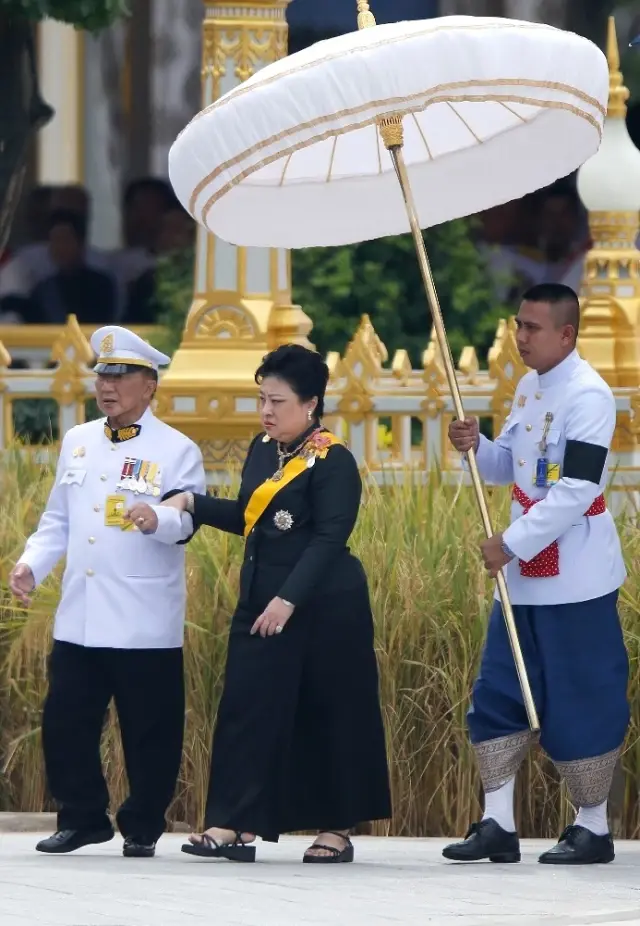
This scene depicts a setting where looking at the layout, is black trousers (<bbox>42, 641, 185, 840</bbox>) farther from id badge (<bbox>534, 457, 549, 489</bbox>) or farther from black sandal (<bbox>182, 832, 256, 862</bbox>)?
id badge (<bbox>534, 457, 549, 489</bbox>)

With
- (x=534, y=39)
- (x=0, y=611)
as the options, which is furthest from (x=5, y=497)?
(x=534, y=39)

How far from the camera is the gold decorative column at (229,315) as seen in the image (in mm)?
12062

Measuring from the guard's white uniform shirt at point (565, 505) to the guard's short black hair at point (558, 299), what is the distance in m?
0.12

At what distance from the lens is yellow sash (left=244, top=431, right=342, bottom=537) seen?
7211 mm

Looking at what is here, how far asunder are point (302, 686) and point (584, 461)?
1.02 m

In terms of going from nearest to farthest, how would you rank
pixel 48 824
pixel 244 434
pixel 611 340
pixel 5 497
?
pixel 48 824, pixel 5 497, pixel 244 434, pixel 611 340

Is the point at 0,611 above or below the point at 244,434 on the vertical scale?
below

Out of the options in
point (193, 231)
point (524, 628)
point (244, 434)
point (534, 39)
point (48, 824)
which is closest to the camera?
point (534, 39)

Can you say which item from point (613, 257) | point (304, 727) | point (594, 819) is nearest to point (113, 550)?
point (304, 727)

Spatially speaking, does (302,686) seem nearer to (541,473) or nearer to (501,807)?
(501,807)

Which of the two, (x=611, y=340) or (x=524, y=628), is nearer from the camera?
(x=524, y=628)

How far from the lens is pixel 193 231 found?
20.4m

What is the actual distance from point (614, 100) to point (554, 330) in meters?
6.12

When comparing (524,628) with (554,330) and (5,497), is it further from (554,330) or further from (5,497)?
(5,497)
